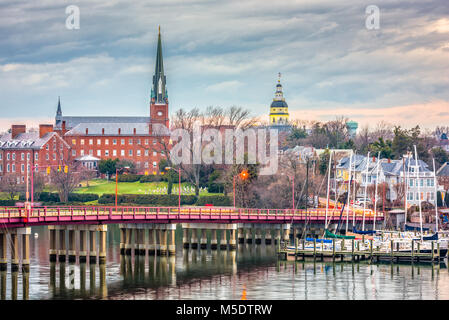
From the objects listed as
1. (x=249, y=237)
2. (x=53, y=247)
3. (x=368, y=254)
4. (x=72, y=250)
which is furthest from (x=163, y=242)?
(x=368, y=254)

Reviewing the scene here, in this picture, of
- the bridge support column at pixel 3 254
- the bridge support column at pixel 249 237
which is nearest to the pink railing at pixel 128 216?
the bridge support column at pixel 3 254

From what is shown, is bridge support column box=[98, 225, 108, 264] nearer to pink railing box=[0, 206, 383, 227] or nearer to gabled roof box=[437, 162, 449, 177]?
pink railing box=[0, 206, 383, 227]

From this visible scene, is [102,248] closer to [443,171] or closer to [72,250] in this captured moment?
[72,250]

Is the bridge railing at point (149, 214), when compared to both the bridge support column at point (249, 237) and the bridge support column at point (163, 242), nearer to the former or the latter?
the bridge support column at point (163, 242)

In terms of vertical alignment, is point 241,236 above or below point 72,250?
below

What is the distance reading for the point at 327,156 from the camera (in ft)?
561

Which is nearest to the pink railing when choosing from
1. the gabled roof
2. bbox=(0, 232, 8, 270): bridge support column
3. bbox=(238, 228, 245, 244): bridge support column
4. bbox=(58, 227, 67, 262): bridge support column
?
bbox=(0, 232, 8, 270): bridge support column

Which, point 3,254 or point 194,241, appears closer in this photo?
point 3,254

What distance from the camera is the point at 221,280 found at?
275 ft

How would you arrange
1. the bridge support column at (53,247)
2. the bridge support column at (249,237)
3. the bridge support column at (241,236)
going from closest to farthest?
the bridge support column at (53,247)
the bridge support column at (249,237)
the bridge support column at (241,236)

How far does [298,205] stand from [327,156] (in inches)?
1276

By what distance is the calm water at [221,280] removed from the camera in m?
75.8

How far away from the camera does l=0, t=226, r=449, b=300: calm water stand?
75750 mm
